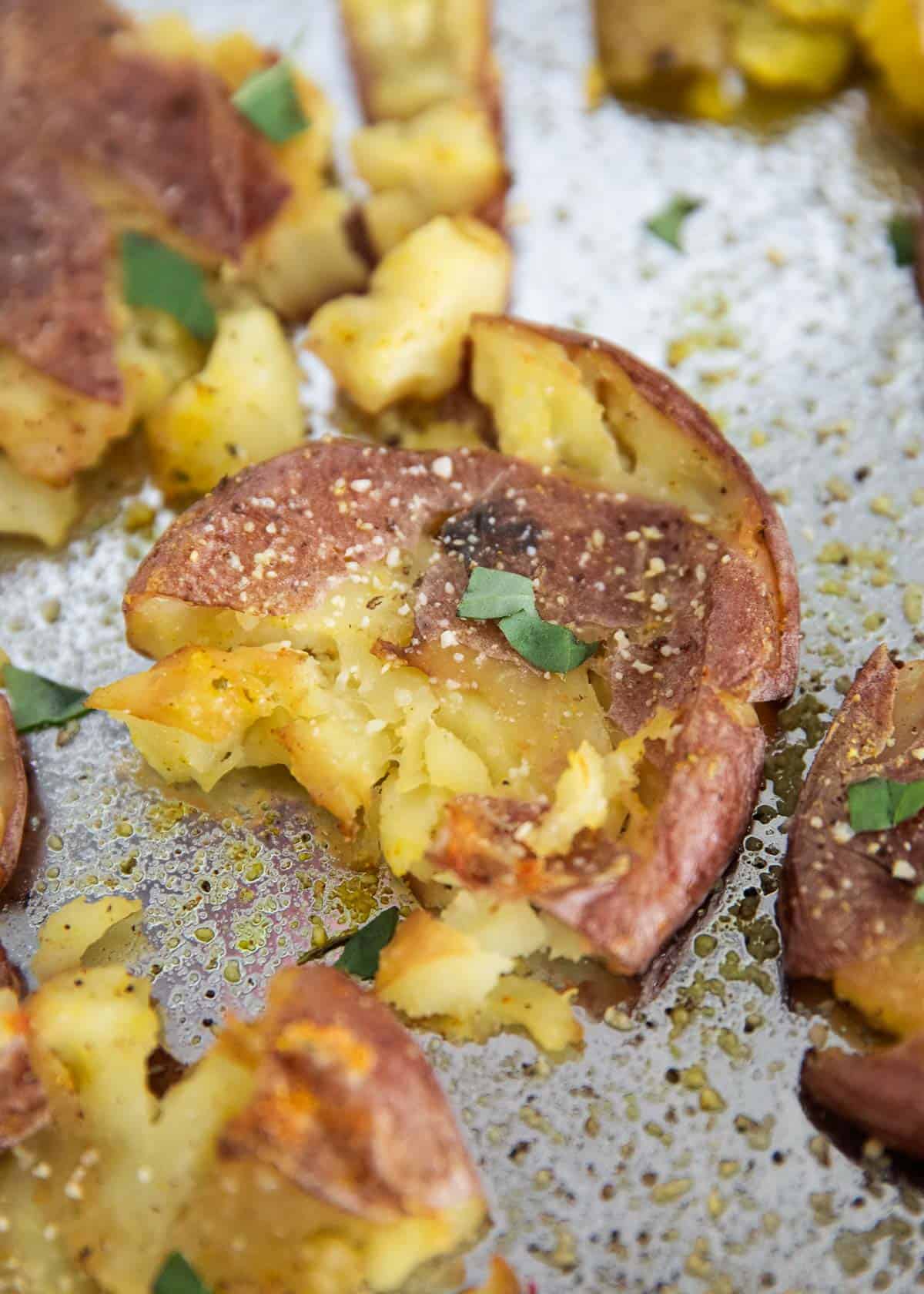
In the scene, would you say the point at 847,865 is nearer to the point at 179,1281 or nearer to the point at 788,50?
the point at 179,1281

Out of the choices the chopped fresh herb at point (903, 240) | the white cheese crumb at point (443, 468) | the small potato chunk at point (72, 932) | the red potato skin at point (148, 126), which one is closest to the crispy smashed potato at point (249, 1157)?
the small potato chunk at point (72, 932)

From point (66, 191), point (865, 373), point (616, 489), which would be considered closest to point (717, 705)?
point (616, 489)

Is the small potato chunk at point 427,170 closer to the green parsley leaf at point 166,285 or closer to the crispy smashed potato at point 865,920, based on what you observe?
the green parsley leaf at point 166,285

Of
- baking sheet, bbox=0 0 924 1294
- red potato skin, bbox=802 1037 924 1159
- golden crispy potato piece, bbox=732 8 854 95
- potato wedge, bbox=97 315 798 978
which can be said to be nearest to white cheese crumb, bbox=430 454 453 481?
potato wedge, bbox=97 315 798 978

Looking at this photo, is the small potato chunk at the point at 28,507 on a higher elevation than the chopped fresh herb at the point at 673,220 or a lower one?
lower

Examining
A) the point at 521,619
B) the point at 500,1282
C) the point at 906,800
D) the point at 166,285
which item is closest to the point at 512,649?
the point at 521,619

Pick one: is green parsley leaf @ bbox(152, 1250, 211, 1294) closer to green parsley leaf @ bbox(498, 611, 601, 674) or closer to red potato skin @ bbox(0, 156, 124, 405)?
green parsley leaf @ bbox(498, 611, 601, 674)
